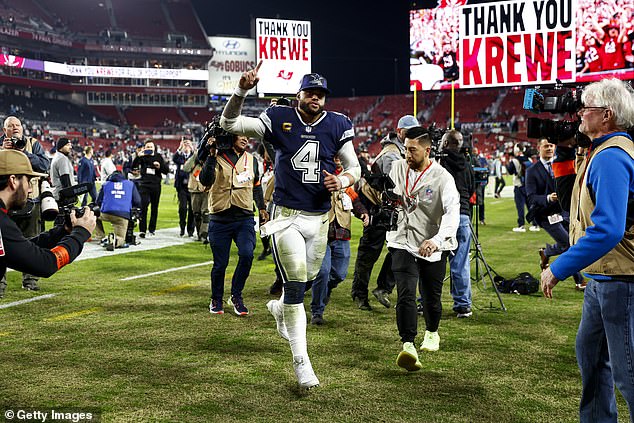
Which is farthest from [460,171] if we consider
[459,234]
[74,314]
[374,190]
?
[74,314]

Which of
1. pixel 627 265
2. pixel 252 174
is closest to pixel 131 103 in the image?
pixel 252 174

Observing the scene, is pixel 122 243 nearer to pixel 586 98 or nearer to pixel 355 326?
pixel 355 326

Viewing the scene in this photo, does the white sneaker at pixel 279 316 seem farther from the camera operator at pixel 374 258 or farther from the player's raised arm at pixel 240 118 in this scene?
the camera operator at pixel 374 258

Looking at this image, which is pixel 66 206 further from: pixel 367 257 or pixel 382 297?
pixel 382 297

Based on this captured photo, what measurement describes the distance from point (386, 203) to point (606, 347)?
258cm

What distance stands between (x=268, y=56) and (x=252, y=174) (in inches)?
1154

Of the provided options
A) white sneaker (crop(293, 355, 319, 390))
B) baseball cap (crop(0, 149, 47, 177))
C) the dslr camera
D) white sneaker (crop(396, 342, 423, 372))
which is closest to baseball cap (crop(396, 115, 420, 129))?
white sneaker (crop(396, 342, 423, 372))

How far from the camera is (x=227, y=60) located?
255 ft

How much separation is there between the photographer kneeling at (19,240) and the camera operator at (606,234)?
274 centimetres

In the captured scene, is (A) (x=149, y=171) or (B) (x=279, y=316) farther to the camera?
(A) (x=149, y=171)

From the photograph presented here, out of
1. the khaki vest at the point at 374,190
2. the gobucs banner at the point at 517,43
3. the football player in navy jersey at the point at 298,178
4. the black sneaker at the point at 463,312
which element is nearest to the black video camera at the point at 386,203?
the football player in navy jersey at the point at 298,178

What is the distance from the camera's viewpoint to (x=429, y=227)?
573 cm

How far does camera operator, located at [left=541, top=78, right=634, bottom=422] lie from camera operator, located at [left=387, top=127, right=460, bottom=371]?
86.1 inches

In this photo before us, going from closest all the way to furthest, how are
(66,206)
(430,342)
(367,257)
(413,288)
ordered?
(66,206) < (413,288) < (430,342) < (367,257)
